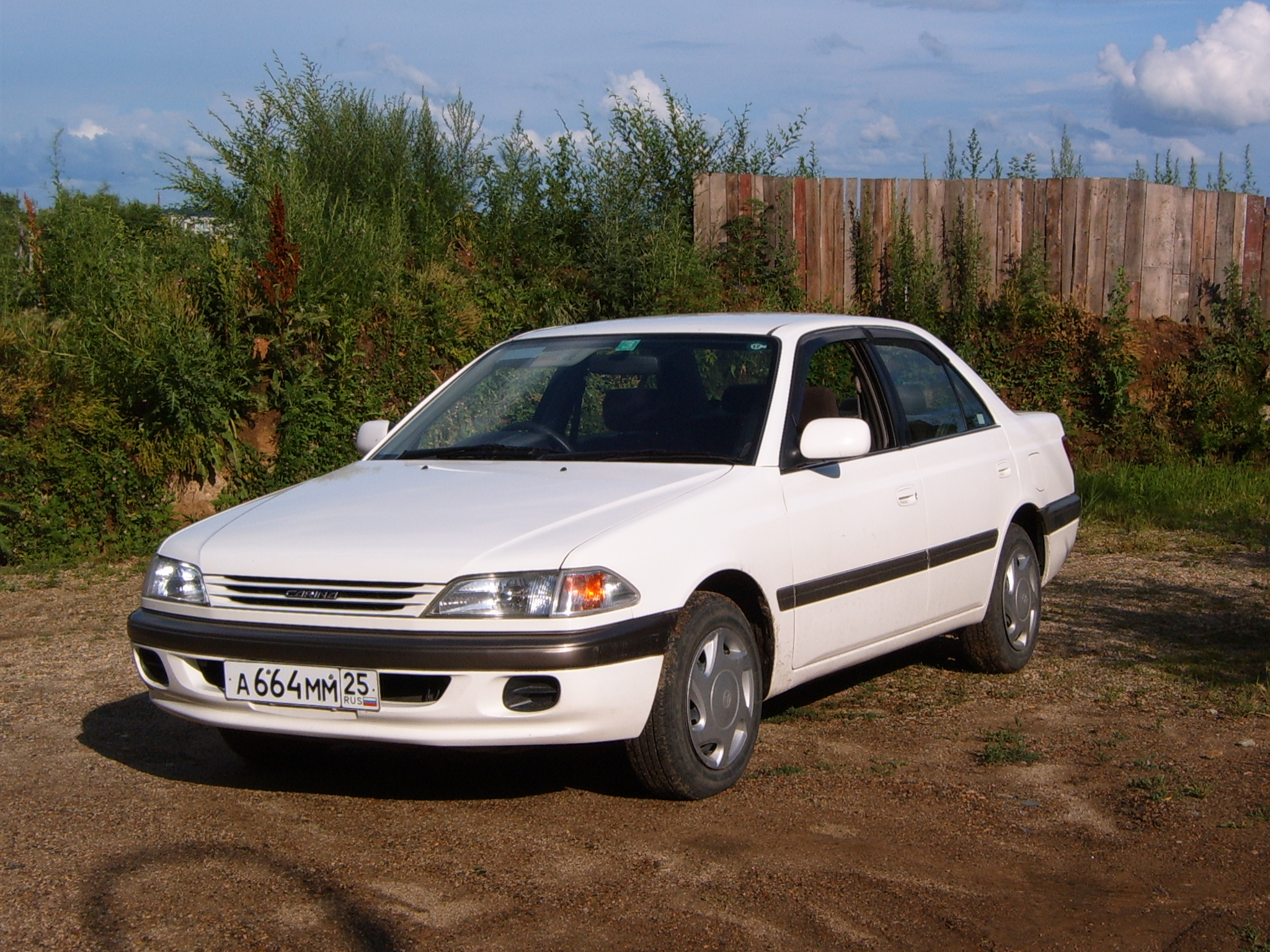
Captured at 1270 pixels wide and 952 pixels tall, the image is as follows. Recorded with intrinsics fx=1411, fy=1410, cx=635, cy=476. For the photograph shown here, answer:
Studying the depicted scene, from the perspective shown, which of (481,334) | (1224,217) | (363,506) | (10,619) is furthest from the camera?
(1224,217)

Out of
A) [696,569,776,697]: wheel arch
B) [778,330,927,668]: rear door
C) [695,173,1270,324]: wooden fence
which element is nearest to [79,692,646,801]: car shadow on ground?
[696,569,776,697]: wheel arch

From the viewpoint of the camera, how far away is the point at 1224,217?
14.3m

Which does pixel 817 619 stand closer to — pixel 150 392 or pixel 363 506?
pixel 363 506

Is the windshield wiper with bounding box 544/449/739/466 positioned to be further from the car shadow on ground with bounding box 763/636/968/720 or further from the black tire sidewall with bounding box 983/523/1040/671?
the black tire sidewall with bounding box 983/523/1040/671

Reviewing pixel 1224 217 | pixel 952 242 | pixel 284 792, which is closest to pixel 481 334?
pixel 952 242

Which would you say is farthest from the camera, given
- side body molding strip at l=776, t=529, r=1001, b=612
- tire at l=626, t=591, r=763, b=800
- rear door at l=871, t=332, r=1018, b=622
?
rear door at l=871, t=332, r=1018, b=622

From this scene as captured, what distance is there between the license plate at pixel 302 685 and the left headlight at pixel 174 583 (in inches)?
11.7

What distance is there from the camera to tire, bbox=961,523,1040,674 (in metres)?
6.59

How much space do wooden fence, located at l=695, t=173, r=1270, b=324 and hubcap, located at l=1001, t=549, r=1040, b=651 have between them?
320 inches

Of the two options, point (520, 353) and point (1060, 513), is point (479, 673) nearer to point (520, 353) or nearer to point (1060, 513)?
point (520, 353)

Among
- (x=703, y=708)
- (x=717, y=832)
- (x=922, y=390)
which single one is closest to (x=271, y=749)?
(x=703, y=708)

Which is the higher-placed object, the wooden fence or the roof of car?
the wooden fence

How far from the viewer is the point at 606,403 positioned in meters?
5.73

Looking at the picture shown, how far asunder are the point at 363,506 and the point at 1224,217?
12.0 metres
